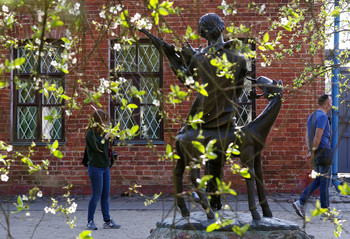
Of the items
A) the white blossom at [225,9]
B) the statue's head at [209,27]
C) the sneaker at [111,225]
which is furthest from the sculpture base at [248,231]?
the sneaker at [111,225]

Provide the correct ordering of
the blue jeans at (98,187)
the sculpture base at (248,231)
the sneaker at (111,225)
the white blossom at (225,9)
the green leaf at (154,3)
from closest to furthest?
1. the green leaf at (154,3)
2. the white blossom at (225,9)
3. the sculpture base at (248,231)
4. the blue jeans at (98,187)
5. the sneaker at (111,225)

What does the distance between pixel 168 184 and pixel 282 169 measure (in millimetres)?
2304

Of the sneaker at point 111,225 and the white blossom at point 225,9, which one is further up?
the white blossom at point 225,9

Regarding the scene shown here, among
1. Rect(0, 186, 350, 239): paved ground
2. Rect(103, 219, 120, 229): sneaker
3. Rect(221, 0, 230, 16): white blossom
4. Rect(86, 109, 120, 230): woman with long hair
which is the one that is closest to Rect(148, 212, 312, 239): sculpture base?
Rect(0, 186, 350, 239): paved ground

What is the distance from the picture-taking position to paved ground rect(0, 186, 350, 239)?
23.8 feet

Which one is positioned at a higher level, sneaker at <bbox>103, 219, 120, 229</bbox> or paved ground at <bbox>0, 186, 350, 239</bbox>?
sneaker at <bbox>103, 219, 120, 229</bbox>

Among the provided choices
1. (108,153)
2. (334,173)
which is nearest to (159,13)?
(108,153)

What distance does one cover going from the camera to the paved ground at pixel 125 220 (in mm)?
7266

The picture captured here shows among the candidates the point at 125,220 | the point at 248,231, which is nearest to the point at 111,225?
the point at 125,220

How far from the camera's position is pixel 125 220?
841cm

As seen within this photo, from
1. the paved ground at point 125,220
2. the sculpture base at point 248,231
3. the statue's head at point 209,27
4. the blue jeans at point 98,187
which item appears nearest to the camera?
the sculpture base at point 248,231

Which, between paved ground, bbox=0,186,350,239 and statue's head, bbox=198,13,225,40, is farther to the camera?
paved ground, bbox=0,186,350,239

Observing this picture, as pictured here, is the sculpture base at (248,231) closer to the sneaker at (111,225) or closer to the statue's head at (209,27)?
the statue's head at (209,27)

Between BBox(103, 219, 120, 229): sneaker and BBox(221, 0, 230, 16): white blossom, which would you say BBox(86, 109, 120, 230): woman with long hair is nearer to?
BBox(103, 219, 120, 229): sneaker
